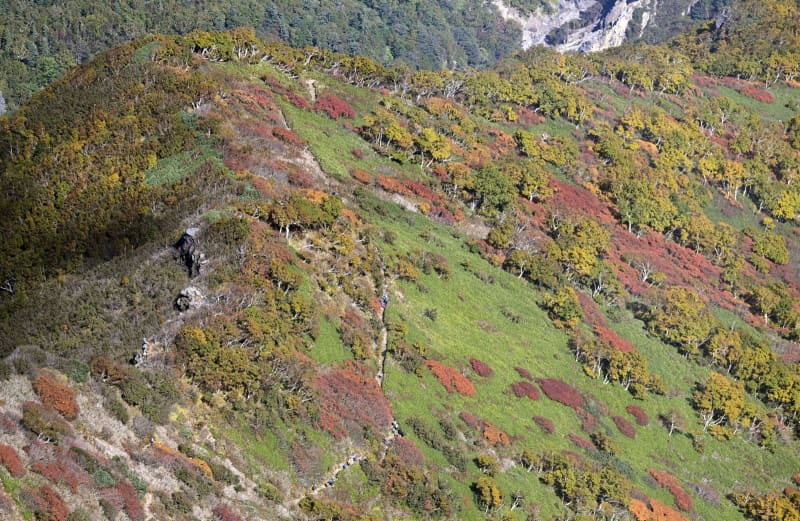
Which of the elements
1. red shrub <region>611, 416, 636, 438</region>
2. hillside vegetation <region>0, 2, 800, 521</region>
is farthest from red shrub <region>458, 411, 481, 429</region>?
red shrub <region>611, 416, 636, 438</region>

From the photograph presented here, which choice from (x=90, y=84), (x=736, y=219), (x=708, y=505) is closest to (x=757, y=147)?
(x=736, y=219)

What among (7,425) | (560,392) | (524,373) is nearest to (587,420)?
(560,392)

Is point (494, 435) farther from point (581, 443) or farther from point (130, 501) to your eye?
point (130, 501)

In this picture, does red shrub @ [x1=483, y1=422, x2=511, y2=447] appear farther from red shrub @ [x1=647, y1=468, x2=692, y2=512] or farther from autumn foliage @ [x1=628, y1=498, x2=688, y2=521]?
red shrub @ [x1=647, y1=468, x2=692, y2=512]

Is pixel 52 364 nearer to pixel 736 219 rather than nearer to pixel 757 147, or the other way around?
pixel 736 219

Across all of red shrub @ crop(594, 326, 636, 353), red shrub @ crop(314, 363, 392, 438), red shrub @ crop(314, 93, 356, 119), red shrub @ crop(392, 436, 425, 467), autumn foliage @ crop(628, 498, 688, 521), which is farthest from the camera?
red shrub @ crop(314, 93, 356, 119)

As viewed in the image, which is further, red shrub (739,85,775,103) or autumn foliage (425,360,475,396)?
red shrub (739,85,775,103)
